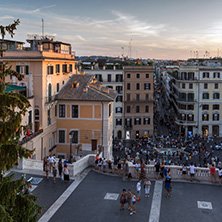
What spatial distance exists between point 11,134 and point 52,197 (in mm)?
9085

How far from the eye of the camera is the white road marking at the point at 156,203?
16.7 metres

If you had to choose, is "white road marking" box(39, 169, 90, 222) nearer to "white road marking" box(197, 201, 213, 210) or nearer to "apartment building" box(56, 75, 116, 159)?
"white road marking" box(197, 201, 213, 210)

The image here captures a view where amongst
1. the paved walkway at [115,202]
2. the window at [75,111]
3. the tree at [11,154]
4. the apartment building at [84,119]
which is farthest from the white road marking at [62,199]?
the window at [75,111]

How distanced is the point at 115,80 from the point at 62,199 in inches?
1818

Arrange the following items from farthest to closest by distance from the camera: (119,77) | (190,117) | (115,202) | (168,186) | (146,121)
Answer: (190,117) → (146,121) → (119,77) → (168,186) → (115,202)

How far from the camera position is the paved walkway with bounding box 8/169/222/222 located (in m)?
16.7

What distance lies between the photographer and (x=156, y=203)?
60.2 feet

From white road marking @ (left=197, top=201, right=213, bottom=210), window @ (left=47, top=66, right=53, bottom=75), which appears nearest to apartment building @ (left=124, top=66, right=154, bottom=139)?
window @ (left=47, top=66, right=53, bottom=75)

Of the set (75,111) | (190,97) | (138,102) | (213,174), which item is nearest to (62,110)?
(75,111)

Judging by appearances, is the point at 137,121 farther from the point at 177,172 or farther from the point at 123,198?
the point at 123,198

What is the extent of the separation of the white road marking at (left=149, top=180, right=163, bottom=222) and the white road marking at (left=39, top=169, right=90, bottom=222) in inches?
195

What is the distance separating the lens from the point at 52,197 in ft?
62.8

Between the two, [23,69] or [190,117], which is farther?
[190,117]

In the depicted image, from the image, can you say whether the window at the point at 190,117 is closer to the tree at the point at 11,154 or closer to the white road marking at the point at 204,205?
the white road marking at the point at 204,205
